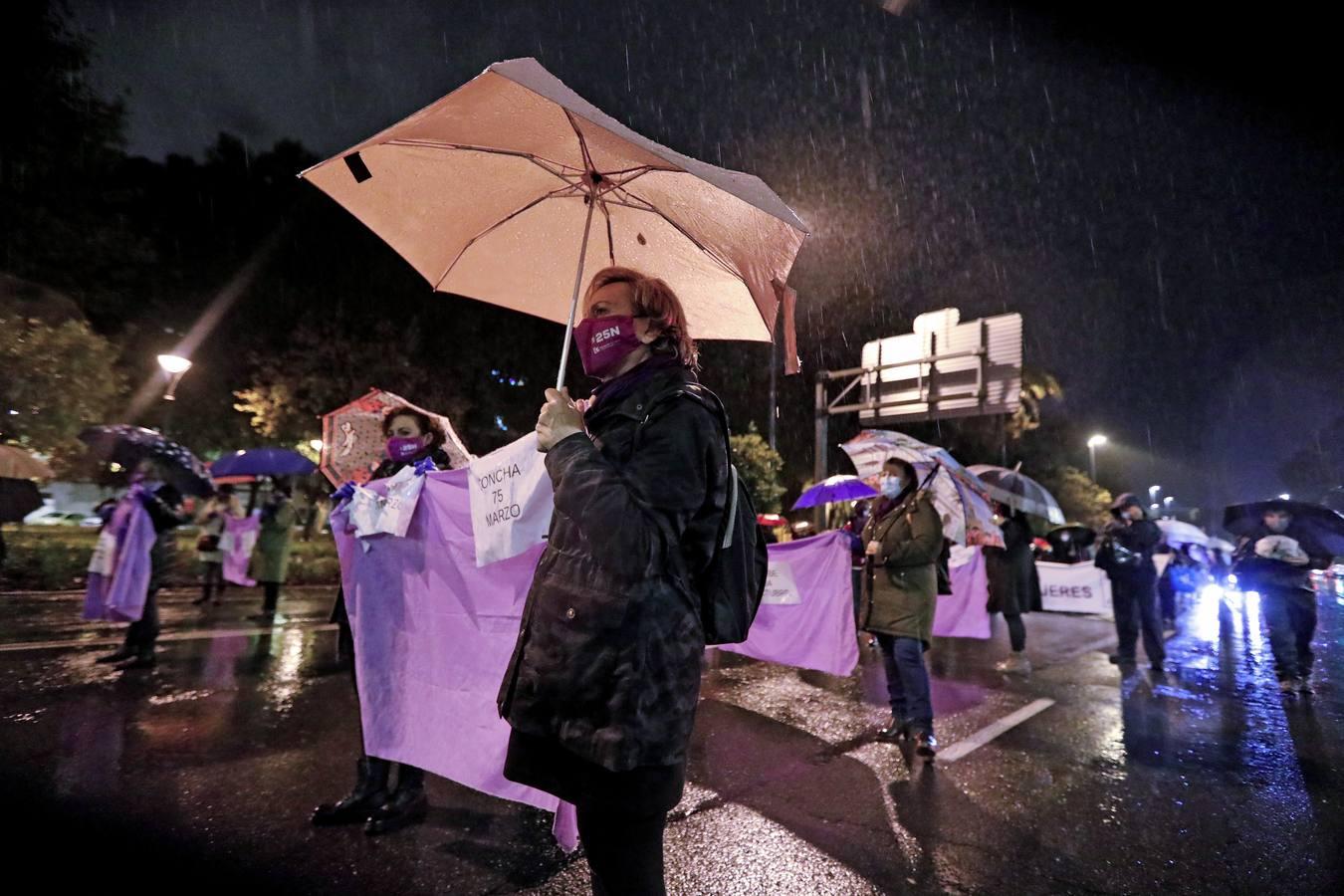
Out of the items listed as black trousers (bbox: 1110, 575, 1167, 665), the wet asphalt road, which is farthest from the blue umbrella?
black trousers (bbox: 1110, 575, 1167, 665)

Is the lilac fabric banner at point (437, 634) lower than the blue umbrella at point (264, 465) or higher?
lower

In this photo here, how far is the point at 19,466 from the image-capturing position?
28.3 feet

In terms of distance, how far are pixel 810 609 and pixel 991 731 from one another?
1.65 m

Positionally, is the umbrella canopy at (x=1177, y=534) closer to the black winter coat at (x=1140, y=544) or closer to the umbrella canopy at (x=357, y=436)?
the black winter coat at (x=1140, y=544)

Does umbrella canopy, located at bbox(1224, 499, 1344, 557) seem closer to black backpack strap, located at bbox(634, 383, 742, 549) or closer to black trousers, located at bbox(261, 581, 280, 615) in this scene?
black backpack strap, located at bbox(634, 383, 742, 549)

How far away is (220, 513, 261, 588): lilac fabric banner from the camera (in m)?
12.2

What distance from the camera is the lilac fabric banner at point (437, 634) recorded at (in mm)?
3176

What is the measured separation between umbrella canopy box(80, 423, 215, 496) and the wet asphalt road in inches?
70.8

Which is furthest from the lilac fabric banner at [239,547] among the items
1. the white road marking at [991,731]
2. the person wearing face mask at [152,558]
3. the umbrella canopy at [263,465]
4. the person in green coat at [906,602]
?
the white road marking at [991,731]

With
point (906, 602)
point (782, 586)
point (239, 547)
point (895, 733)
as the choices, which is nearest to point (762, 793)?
point (895, 733)

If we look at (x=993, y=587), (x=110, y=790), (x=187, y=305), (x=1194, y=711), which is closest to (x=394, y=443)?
(x=110, y=790)

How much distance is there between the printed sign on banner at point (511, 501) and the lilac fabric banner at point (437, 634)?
0.57 feet

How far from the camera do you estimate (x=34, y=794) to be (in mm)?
3582

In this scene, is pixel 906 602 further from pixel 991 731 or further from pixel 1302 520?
pixel 1302 520
